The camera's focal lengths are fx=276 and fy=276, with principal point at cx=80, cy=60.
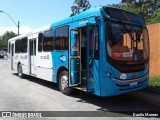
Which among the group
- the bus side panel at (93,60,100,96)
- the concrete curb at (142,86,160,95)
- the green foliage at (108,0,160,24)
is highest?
the green foliage at (108,0,160,24)

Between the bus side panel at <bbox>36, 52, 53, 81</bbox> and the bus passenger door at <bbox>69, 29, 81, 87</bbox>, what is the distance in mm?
2287

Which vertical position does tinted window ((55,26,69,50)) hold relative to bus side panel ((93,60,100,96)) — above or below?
above

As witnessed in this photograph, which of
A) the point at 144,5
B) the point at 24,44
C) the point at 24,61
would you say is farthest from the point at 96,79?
the point at 144,5

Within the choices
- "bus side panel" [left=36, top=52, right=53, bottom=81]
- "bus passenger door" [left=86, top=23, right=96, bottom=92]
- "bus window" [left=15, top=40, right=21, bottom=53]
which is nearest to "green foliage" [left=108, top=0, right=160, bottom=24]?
"bus window" [left=15, top=40, right=21, bottom=53]

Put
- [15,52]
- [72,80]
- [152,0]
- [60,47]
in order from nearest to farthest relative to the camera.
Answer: [72,80] → [60,47] → [15,52] → [152,0]

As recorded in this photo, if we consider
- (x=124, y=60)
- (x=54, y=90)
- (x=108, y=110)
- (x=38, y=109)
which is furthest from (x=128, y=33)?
(x=54, y=90)

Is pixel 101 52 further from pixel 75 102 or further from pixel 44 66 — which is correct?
pixel 44 66

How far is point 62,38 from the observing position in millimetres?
10891

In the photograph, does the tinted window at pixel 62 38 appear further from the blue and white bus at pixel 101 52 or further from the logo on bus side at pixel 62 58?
the logo on bus side at pixel 62 58

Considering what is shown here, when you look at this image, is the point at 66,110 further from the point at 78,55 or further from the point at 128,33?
the point at 128,33

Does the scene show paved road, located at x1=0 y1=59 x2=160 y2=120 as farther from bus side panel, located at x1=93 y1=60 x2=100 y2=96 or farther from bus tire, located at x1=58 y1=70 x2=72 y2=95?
bus side panel, located at x1=93 y1=60 x2=100 y2=96

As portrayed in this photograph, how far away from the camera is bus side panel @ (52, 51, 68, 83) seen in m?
10.6

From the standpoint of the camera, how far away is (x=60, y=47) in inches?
437

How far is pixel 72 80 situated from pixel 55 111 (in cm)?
198
